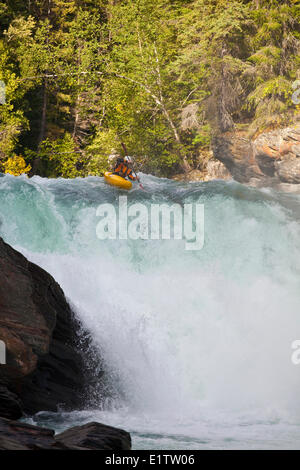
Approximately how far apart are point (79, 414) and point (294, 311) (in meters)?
3.94

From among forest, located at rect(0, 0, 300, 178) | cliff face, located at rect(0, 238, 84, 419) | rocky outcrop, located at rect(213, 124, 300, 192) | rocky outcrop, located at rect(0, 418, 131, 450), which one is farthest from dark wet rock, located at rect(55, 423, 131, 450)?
forest, located at rect(0, 0, 300, 178)

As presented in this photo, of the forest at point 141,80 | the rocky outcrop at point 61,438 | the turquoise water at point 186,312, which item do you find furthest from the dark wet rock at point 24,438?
the forest at point 141,80

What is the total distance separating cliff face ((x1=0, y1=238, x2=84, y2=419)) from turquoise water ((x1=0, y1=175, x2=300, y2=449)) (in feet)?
0.95

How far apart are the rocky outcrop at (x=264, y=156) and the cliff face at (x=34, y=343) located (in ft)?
34.0

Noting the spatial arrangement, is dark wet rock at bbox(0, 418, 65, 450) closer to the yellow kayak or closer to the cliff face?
the cliff face

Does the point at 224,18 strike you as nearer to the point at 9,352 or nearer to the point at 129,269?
the point at 129,269

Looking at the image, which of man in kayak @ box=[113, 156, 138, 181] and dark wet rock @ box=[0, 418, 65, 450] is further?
man in kayak @ box=[113, 156, 138, 181]

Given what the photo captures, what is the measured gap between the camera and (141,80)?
799 inches

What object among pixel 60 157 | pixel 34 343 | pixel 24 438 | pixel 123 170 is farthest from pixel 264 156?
pixel 24 438

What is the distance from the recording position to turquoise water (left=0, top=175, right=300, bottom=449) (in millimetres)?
5746

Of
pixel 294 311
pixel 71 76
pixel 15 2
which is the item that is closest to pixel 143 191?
pixel 294 311

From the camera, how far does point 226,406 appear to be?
6273 millimetres

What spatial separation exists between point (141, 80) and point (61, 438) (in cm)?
1807

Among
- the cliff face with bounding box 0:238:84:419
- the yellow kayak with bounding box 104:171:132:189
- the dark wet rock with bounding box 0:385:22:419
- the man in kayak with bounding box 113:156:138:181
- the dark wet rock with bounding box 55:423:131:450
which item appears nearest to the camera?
the dark wet rock with bounding box 55:423:131:450
